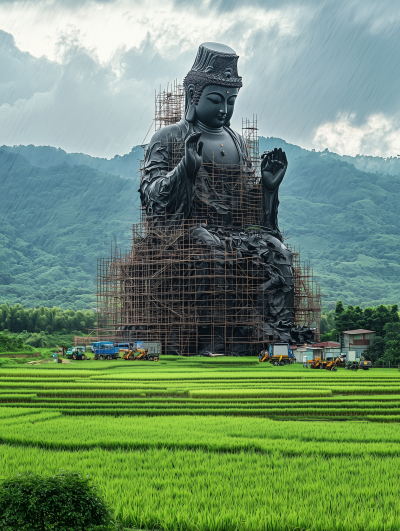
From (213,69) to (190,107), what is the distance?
2.60 metres

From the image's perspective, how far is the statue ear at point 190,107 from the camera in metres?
39.5

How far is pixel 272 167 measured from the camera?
3941cm

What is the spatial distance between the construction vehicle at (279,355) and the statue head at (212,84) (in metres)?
15.2

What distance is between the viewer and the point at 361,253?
138125 millimetres

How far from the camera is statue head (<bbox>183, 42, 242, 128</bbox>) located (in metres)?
38.7

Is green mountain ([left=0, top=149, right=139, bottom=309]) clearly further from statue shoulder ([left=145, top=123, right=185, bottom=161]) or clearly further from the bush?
the bush

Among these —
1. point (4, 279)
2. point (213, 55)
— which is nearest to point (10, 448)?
point (213, 55)

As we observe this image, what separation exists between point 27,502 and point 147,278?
3154 centimetres

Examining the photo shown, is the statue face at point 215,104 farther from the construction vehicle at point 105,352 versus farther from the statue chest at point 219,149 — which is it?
the construction vehicle at point 105,352

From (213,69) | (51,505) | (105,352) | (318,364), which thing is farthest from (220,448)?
(213,69)

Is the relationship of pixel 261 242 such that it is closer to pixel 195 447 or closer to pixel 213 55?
pixel 213 55

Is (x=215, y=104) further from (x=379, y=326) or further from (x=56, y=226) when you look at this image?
(x=56, y=226)

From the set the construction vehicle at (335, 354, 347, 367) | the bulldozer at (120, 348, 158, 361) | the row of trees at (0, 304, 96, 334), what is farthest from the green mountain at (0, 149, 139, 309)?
the construction vehicle at (335, 354, 347, 367)

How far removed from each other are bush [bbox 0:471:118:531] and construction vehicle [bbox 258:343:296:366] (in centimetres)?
2458
